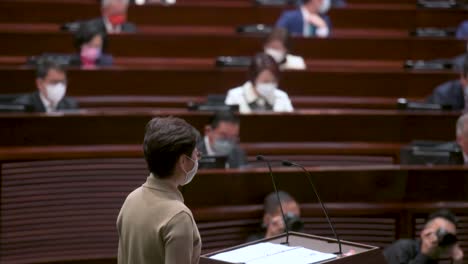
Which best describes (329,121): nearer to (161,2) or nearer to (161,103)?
(161,103)

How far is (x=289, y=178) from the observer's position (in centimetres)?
371

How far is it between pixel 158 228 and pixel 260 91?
9.64 feet

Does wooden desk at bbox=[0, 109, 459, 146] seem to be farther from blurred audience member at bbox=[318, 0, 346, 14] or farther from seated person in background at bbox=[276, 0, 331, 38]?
blurred audience member at bbox=[318, 0, 346, 14]

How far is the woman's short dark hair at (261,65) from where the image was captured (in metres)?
4.66

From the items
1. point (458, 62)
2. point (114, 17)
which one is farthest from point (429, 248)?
point (114, 17)

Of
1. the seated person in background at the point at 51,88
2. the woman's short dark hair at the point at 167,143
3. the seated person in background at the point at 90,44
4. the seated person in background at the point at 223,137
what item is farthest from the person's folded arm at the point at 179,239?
the seated person in background at the point at 90,44

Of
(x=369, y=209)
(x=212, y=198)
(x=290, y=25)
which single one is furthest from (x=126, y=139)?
(x=290, y=25)

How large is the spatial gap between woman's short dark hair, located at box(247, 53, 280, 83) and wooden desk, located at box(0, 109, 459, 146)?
0.32 metres

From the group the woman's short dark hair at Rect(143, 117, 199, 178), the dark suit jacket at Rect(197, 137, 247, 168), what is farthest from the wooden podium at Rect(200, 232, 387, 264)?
the dark suit jacket at Rect(197, 137, 247, 168)

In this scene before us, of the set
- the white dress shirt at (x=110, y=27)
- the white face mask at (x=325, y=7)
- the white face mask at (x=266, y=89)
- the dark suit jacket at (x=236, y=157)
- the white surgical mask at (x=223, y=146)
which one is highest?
the white face mask at (x=325, y=7)

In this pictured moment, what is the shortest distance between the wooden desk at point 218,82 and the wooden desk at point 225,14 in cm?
74

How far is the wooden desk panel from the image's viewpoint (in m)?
5.02

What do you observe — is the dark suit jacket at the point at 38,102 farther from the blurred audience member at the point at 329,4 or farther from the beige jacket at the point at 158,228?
the beige jacket at the point at 158,228

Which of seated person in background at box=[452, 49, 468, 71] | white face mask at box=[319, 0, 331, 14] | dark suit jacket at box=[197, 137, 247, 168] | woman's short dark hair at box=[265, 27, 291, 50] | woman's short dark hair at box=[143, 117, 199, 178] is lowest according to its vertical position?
dark suit jacket at box=[197, 137, 247, 168]
